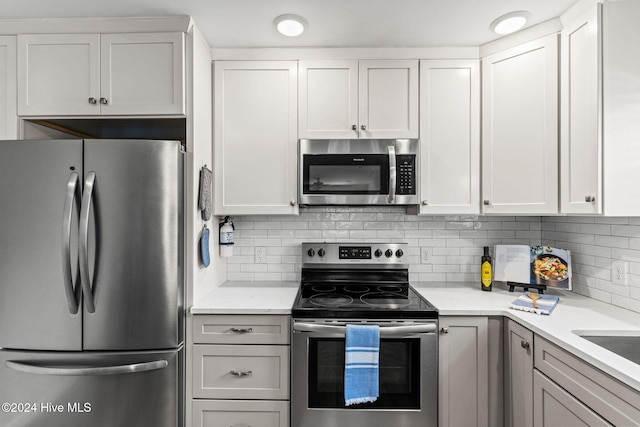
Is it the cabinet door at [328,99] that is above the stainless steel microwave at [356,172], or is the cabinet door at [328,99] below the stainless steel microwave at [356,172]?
above

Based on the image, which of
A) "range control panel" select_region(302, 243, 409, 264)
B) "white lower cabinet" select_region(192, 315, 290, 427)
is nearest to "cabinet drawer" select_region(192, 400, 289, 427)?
"white lower cabinet" select_region(192, 315, 290, 427)

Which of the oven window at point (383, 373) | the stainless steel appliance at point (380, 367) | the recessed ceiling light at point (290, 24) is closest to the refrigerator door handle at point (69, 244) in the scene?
the stainless steel appliance at point (380, 367)

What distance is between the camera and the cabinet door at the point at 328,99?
7.14 ft

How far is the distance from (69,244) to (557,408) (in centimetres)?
223

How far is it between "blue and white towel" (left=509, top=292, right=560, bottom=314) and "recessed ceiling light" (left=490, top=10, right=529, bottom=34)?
1.50m

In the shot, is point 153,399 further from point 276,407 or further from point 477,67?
point 477,67

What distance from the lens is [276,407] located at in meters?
1.82

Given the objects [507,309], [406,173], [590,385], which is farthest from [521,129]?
[590,385]

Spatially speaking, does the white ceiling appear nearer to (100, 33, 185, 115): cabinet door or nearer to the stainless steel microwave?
(100, 33, 185, 115): cabinet door

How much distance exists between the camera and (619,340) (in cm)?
149

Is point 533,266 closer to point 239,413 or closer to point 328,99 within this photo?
point 328,99

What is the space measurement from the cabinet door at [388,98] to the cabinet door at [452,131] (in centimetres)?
7

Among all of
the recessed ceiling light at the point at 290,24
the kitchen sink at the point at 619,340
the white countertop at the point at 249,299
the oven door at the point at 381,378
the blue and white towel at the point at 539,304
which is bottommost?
the oven door at the point at 381,378

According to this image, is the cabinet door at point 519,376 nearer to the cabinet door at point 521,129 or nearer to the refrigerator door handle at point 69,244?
the cabinet door at point 521,129
